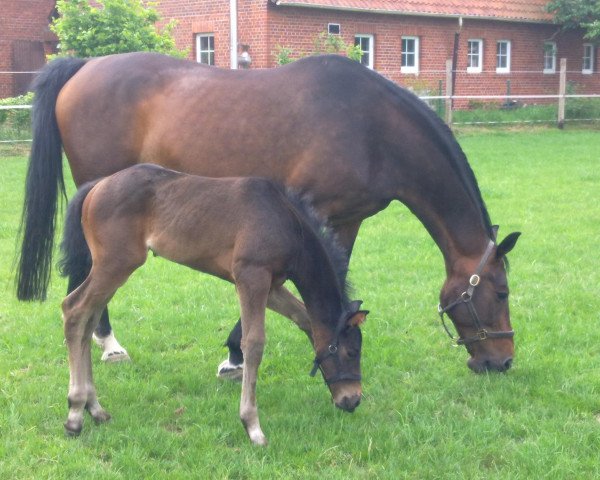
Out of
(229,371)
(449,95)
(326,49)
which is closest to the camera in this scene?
(229,371)

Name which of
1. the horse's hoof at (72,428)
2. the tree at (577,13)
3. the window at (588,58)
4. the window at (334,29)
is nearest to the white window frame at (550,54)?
the tree at (577,13)

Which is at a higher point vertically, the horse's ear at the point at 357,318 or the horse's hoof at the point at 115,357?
the horse's ear at the point at 357,318

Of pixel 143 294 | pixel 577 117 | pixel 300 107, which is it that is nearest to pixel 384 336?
pixel 300 107

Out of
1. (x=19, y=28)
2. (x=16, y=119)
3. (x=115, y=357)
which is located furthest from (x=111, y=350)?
(x=19, y=28)

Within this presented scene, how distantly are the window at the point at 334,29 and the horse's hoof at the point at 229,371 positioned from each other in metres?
18.7

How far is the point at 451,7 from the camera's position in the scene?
→ 1002 inches

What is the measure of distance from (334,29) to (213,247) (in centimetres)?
1969

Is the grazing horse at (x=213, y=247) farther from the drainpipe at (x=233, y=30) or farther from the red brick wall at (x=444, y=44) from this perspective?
the red brick wall at (x=444, y=44)

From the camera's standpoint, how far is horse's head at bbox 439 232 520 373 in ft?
16.4

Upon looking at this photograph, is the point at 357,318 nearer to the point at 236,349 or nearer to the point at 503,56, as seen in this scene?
the point at 236,349

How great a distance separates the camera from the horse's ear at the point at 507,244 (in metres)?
4.82

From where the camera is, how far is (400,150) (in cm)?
499

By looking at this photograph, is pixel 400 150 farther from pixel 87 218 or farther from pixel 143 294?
pixel 143 294

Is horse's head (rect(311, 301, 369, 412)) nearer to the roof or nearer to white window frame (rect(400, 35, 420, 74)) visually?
the roof
